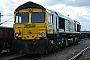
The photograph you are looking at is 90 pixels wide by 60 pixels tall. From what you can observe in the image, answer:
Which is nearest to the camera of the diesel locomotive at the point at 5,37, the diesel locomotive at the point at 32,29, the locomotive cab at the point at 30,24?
the diesel locomotive at the point at 32,29

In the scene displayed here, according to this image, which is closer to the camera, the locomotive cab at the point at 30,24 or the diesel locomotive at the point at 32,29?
the diesel locomotive at the point at 32,29

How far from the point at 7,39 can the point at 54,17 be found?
13.4 ft

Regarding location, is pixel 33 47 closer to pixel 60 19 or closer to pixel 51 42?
pixel 51 42

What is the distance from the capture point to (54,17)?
18.6 m

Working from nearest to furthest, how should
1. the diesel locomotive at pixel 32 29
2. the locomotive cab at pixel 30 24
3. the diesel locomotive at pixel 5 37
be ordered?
the diesel locomotive at pixel 32 29, the locomotive cab at pixel 30 24, the diesel locomotive at pixel 5 37

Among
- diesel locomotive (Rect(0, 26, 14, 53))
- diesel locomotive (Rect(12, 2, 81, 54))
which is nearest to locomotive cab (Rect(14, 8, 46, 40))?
diesel locomotive (Rect(12, 2, 81, 54))

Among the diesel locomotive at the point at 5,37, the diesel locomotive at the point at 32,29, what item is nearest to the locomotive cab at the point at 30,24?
the diesel locomotive at the point at 32,29

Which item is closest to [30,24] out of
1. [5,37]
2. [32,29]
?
[32,29]

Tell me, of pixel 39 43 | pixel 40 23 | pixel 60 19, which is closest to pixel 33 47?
pixel 39 43

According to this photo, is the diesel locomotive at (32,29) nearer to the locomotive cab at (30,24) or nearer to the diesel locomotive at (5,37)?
the locomotive cab at (30,24)

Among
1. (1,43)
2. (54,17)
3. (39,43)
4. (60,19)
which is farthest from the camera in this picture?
(60,19)

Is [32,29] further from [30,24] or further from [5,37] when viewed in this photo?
[5,37]

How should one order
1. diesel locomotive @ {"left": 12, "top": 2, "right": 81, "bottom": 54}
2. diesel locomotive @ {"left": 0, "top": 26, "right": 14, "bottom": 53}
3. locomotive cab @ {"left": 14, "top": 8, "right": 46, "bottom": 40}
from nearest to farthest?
diesel locomotive @ {"left": 12, "top": 2, "right": 81, "bottom": 54} → locomotive cab @ {"left": 14, "top": 8, "right": 46, "bottom": 40} → diesel locomotive @ {"left": 0, "top": 26, "right": 14, "bottom": 53}

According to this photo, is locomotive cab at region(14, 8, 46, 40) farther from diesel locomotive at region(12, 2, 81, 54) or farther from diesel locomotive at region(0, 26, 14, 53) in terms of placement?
diesel locomotive at region(0, 26, 14, 53)
